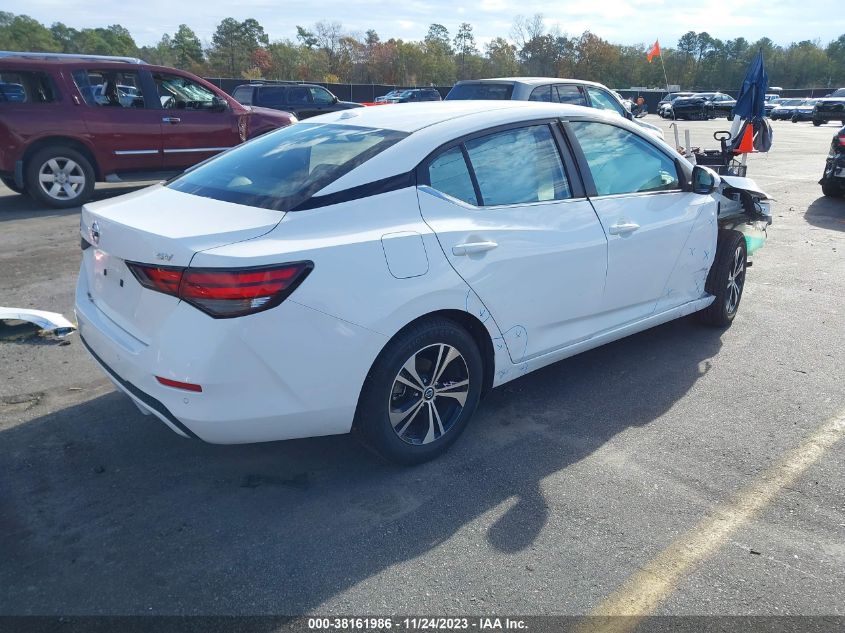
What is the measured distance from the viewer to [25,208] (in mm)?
9602

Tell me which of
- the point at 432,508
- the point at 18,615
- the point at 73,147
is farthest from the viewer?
the point at 73,147

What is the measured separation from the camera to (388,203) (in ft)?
10.2

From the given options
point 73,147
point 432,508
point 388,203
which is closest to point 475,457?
point 432,508

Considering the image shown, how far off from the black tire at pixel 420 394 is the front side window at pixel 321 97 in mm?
17377

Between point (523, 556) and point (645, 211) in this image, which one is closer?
point (523, 556)

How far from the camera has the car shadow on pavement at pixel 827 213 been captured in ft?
31.4

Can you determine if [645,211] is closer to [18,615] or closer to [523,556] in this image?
Answer: [523,556]

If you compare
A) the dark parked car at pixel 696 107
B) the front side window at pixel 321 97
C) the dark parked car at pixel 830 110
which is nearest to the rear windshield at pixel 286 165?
the front side window at pixel 321 97

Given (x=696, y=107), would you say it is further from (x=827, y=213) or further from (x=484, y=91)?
(x=484, y=91)

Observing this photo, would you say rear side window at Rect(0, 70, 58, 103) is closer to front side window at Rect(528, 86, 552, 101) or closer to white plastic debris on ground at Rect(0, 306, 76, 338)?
white plastic debris on ground at Rect(0, 306, 76, 338)

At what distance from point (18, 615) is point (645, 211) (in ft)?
12.2

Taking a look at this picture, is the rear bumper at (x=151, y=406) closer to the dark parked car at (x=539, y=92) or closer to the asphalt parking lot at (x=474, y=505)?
the asphalt parking lot at (x=474, y=505)

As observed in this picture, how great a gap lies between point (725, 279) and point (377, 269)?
126 inches

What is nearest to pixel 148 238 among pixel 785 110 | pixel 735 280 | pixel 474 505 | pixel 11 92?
pixel 474 505
